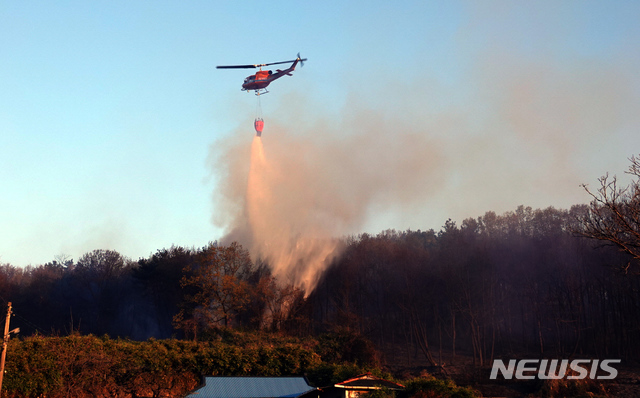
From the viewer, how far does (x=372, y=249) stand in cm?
7044

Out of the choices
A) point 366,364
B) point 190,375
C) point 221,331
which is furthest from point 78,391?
point 366,364

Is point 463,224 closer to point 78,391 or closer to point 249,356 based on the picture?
point 249,356

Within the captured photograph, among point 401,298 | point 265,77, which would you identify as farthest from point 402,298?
point 265,77

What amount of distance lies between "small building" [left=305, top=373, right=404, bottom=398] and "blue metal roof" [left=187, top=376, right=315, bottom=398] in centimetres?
121

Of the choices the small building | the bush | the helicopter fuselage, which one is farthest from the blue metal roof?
the helicopter fuselage

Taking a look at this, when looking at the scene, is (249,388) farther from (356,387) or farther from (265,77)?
(265,77)

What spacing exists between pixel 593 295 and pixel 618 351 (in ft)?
24.4

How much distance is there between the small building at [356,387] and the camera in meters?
28.9

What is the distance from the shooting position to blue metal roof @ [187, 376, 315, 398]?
28.9 metres

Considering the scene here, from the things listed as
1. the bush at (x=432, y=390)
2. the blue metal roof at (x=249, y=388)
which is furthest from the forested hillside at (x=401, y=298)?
the bush at (x=432, y=390)

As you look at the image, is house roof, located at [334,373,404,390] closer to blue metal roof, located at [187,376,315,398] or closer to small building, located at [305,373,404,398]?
small building, located at [305,373,404,398]

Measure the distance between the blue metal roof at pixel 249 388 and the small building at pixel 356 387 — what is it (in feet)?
3.97

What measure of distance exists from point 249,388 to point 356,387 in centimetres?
580

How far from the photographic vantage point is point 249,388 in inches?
1174
